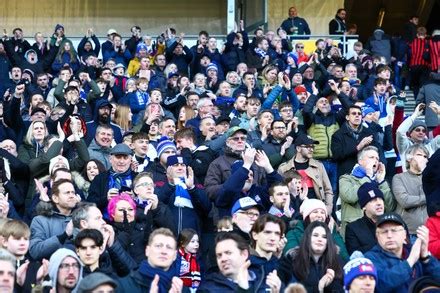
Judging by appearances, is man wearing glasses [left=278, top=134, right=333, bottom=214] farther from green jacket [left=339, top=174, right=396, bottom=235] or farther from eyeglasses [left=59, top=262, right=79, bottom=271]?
eyeglasses [left=59, top=262, right=79, bottom=271]

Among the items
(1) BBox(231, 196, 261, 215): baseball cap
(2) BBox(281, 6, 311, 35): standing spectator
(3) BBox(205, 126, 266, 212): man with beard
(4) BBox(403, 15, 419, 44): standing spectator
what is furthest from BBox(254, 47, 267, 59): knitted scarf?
(1) BBox(231, 196, 261, 215): baseball cap

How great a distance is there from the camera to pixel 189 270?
399 inches

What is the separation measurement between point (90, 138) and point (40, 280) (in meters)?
6.19

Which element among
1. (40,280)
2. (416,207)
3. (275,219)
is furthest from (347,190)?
(40,280)

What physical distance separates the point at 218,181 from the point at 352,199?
1.51 m

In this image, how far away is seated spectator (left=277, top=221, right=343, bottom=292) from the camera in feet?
29.9

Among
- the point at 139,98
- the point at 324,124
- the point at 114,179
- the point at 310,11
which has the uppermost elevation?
the point at 310,11

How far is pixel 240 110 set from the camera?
16.0 metres

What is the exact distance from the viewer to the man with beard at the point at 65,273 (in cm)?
847

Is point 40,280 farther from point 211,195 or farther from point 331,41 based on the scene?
point 331,41

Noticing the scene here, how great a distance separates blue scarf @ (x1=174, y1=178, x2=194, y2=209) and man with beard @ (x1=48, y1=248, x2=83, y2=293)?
2865 millimetres

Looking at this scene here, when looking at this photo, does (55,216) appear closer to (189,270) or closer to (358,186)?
(189,270)

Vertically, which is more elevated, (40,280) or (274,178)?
(274,178)

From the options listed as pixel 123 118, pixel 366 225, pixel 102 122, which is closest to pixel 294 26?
pixel 123 118
